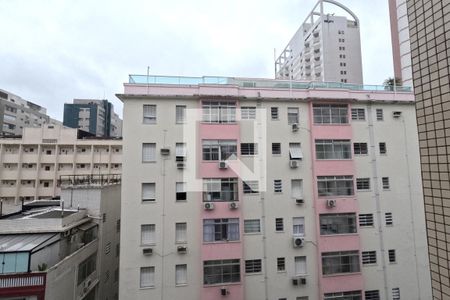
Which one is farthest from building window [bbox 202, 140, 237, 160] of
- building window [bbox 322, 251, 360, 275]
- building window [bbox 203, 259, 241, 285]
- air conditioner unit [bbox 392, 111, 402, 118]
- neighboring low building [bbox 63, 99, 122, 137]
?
neighboring low building [bbox 63, 99, 122, 137]

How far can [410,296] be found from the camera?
16.0 metres

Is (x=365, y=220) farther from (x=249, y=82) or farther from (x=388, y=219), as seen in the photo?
(x=249, y=82)

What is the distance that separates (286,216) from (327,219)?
2373mm

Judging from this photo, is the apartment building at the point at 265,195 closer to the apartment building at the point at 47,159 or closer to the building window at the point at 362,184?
the building window at the point at 362,184

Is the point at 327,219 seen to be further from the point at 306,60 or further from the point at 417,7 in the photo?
the point at 306,60

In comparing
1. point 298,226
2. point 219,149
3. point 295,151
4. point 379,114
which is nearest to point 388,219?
point 298,226

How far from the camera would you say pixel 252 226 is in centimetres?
1537

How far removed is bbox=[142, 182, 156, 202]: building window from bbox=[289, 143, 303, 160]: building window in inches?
313

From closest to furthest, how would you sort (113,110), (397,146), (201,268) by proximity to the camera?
(201,268), (397,146), (113,110)

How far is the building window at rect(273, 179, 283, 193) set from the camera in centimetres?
1572

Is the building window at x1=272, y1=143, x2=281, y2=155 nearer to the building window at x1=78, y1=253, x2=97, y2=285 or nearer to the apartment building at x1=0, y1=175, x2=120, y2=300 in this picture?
the apartment building at x1=0, y1=175, x2=120, y2=300

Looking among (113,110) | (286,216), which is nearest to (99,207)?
(286,216)

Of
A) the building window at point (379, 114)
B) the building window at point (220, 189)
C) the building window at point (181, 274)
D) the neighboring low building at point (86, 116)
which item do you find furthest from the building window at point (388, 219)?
the neighboring low building at point (86, 116)

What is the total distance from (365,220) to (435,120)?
535 inches
